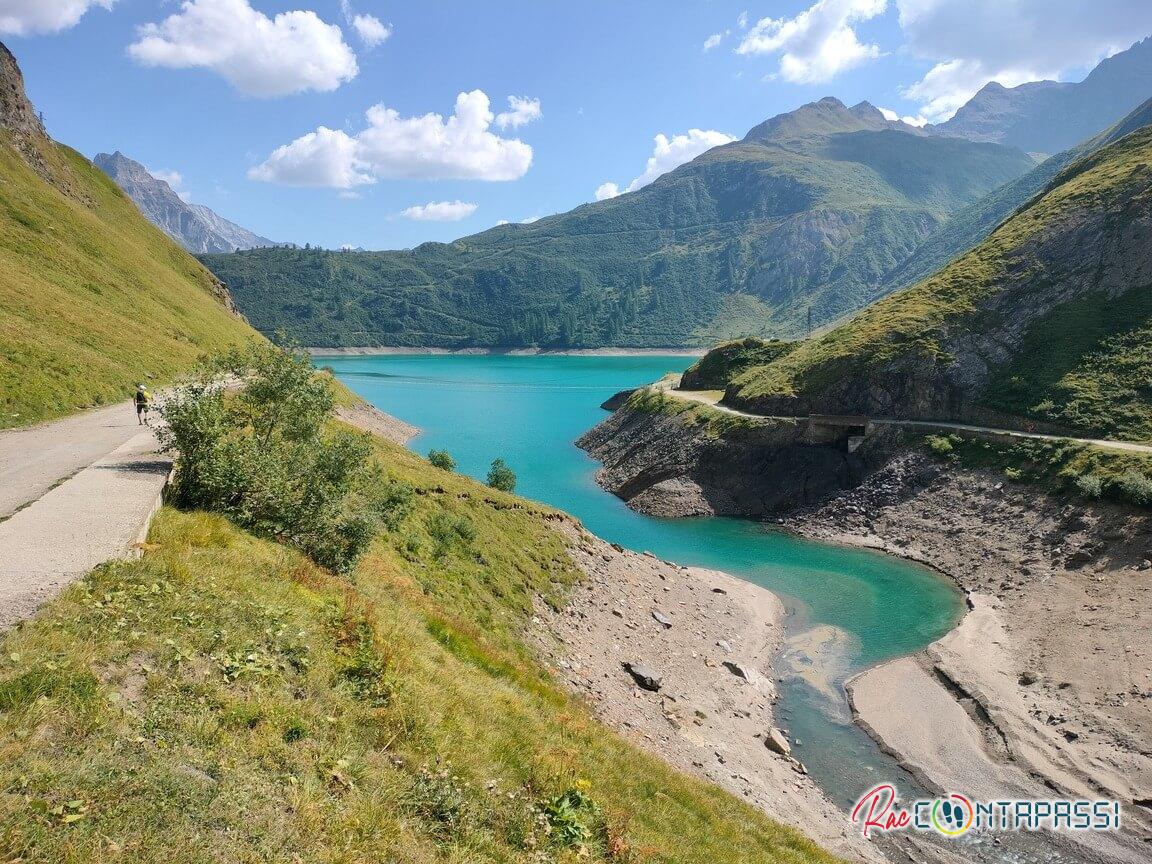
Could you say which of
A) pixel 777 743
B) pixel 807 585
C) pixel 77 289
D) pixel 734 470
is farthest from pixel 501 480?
pixel 77 289

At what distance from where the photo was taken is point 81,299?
56.8m

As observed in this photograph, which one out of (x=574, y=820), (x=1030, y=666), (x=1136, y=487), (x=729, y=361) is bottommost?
(x=1030, y=666)

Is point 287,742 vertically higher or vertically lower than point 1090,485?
higher

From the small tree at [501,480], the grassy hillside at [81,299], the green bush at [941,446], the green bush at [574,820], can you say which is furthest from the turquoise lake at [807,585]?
the grassy hillside at [81,299]

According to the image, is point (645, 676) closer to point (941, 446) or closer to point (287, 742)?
point (287, 742)

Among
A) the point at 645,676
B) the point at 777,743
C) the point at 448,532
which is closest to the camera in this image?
the point at 777,743

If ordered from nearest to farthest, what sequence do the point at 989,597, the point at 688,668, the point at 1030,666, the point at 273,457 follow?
the point at 273,457
the point at 688,668
the point at 1030,666
the point at 989,597

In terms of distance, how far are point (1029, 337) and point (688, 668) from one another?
2404 inches

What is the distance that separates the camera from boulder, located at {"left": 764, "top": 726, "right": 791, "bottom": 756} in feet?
89.9

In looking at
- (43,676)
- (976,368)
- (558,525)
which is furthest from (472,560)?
(976,368)

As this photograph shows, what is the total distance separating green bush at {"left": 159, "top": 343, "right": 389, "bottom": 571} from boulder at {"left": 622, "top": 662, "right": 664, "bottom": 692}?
1548cm

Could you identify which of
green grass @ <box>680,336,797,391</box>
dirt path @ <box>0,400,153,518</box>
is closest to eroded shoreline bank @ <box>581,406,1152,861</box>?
green grass @ <box>680,336,797,391</box>

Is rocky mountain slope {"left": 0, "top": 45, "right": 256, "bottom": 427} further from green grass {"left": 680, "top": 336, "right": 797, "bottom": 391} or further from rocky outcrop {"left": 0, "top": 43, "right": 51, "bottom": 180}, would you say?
green grass {"left": 680, "top": 336, "right": 797, "bottom": 391}

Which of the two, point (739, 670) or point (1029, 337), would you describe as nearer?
point (739, 670)
